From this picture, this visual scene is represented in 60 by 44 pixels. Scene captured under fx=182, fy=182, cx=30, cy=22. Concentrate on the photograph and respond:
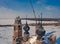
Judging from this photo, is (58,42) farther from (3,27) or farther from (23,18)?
(3,27)

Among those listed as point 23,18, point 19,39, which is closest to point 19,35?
point 19,39

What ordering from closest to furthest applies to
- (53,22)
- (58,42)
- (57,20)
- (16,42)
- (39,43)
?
1. (39,43)
2. (16,42)
3. (58,42)
4. (57,20)
5. (53,22)

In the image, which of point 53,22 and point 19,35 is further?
point 53,22

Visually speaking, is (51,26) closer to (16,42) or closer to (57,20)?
(57,20)

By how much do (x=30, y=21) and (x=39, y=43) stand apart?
146 inches

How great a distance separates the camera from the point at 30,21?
23.1 feet

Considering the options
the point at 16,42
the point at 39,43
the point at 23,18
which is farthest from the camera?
the point at 23,18

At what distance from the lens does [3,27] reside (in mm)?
7199

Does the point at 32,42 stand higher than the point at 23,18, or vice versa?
the point at 23,18

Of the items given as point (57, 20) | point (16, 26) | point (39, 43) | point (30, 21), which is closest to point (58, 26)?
point (57, 20)

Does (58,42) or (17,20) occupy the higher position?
(17,20)

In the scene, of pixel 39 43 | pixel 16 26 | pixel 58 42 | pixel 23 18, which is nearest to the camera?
pixel 39 43

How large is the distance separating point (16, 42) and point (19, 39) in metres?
0.10

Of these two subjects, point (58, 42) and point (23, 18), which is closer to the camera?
Answer: point (58, 42)
